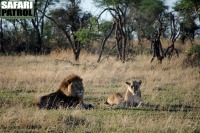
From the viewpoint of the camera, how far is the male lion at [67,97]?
338 inches

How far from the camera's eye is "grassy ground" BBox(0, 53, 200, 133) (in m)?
6.89

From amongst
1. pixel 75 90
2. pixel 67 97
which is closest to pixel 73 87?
pixel 75 90

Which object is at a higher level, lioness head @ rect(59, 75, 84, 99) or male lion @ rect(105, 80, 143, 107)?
lioness head @ rect(59, 75, 84, 99)

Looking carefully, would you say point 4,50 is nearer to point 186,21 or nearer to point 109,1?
point 109,1

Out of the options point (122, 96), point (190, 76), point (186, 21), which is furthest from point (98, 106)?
point (186, 21)

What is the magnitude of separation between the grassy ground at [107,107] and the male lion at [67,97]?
0.30 meters

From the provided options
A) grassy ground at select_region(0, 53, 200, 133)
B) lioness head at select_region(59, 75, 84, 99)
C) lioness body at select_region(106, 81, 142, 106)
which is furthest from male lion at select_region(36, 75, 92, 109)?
lioness body at select_region(106, 81, 142, 106)

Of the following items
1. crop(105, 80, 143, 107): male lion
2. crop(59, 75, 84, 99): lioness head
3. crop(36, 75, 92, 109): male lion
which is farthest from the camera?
crop(105, 80, 143, 107): male lion

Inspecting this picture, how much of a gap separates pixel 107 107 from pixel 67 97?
0.94 m

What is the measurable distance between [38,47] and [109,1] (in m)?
10.7

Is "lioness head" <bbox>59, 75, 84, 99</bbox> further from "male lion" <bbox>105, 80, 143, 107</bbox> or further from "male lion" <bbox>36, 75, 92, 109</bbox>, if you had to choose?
"male lion" <bbox>105, 80, 143, 107</bbox>

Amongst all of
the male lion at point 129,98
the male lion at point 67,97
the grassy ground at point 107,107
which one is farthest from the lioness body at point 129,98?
the male lion at point 67,97

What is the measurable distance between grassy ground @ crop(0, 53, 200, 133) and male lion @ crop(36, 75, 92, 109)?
0.99 ft

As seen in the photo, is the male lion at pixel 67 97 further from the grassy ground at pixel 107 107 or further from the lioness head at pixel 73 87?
the grassy ground at pixel 107 107
